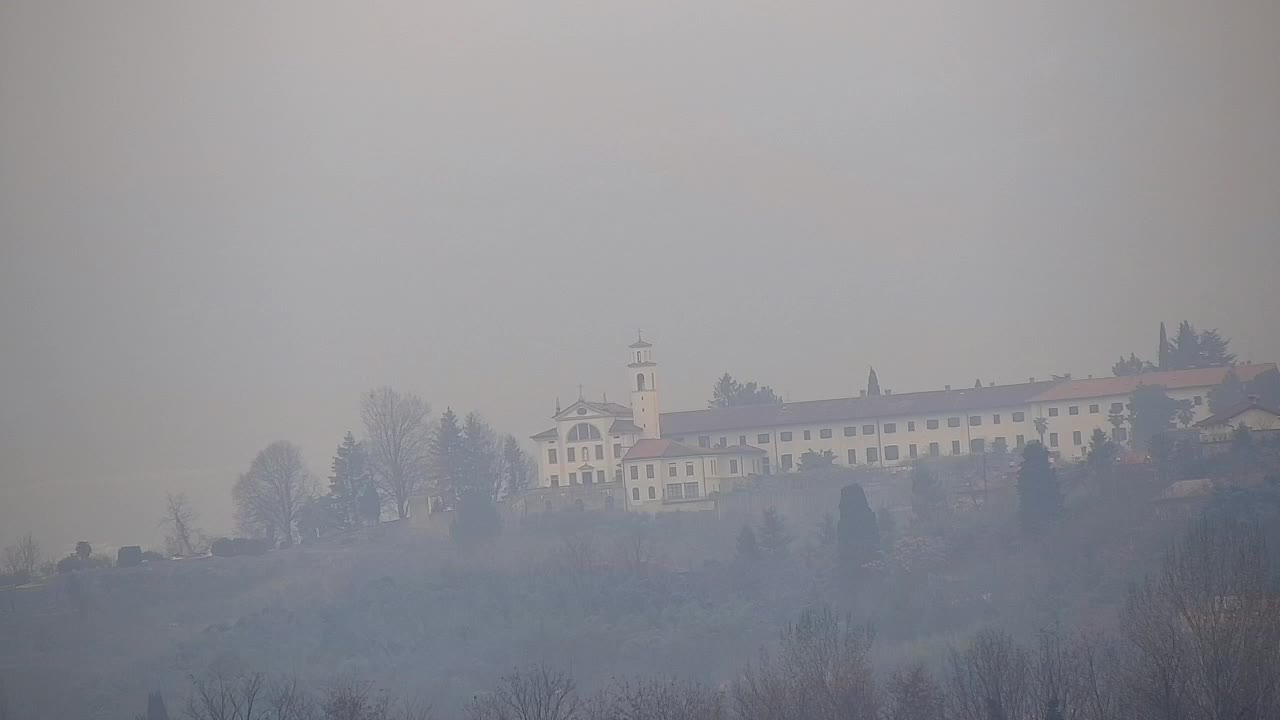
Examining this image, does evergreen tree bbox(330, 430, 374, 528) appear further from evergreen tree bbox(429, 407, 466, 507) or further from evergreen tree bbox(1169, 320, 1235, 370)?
evergreen tree bbox(1169, 320, 1235, 370)

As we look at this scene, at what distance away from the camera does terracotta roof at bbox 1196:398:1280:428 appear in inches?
2462

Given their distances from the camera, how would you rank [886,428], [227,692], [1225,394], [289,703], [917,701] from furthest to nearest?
[886,428] → [1225,394] → [227,692] → [289,703] → [917,701]

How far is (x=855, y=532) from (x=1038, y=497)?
6.50 m

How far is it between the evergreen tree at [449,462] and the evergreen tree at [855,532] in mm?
20765

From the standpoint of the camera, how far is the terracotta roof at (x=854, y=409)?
72750 millimetres

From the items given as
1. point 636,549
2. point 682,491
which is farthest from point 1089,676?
point 682,491

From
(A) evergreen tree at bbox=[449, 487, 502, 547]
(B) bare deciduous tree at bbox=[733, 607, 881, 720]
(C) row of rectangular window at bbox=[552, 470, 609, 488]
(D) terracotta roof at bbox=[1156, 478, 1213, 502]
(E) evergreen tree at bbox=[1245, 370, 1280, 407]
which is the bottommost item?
(B) bare deciduous tree at bbox=[733, 607, 881, 720]

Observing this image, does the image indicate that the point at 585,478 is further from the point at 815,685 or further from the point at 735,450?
the point at 815,685

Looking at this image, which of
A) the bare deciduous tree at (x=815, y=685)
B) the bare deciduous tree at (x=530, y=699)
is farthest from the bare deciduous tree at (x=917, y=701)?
the bare deciduous tree at (x=530, y=699)

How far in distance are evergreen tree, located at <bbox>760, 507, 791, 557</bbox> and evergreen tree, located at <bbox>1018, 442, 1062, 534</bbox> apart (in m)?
8.93

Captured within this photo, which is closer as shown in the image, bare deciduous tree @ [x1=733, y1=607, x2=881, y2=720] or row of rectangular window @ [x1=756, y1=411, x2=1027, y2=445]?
bare deciduous tree @ [x1=733, y1=607, x2=881, y2=720]

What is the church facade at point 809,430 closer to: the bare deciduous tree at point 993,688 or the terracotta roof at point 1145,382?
the terracotta roof at point 1145,382

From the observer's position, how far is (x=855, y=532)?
59281 millimetres

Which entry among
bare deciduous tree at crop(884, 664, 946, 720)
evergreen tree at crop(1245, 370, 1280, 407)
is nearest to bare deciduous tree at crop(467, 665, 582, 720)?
bare deciduous tree at crop(884, 664, 946, 720)
